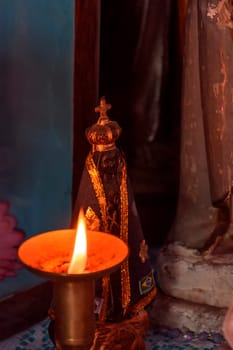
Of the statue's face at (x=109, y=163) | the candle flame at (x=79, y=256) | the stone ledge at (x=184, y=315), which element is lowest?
the stone ledge at (x=184, y=315)

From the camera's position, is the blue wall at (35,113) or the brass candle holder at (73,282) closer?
the brass candle holder at (73,282)

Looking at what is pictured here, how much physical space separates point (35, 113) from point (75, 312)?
0.44 meters

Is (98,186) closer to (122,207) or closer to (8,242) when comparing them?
(122,207)

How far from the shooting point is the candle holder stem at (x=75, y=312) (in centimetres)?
62

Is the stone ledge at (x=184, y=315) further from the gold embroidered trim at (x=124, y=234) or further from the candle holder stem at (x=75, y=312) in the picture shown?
the candle holder stem at (x=75, y=312)

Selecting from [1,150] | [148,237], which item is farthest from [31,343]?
[148,237]

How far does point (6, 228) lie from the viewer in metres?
1.00

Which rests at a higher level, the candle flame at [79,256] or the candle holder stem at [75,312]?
the candle flame at [79,256]

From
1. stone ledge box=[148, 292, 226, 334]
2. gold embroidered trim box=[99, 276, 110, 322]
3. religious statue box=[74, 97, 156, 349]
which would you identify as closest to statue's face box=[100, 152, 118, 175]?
religious statue box=[74, 97, 156, 349]

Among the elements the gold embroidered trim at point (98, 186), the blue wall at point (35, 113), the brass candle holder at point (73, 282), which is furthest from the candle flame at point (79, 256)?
the blue wall at point (35, 113)

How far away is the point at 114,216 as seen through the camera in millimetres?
892

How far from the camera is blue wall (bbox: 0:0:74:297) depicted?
0.95 metres

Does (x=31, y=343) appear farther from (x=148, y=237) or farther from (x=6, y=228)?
(x=148, y=237)

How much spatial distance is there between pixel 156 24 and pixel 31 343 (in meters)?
0.60
